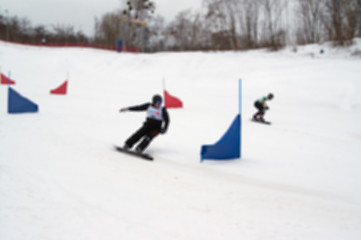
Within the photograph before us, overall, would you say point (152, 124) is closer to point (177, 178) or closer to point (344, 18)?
point (177, 178)

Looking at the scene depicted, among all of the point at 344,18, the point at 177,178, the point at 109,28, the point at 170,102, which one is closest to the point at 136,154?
the point at 177,178

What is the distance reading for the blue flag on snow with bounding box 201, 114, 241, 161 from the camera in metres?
4.82

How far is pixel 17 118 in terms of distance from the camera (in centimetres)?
752

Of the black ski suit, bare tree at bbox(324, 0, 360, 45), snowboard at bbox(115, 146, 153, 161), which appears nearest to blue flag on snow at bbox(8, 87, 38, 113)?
snowboard at bbox(115, 146, 153, 161)

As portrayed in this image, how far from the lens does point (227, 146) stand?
4.96 metres

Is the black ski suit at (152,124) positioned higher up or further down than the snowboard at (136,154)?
higher up

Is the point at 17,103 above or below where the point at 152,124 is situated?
above

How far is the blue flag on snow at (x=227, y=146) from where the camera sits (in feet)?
Answer: 15.8

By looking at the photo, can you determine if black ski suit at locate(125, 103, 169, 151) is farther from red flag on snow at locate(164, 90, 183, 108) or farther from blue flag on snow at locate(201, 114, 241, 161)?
red flag on snow at locate(164, 90, 183, 108)

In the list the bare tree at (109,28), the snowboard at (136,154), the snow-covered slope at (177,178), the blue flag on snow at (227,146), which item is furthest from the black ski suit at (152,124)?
the bare tree at (109,28)

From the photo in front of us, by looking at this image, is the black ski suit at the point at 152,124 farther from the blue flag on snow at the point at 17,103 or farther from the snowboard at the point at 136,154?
the blue flag on snow at the point at 17,103

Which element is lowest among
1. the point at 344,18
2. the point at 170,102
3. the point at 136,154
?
the point at 136,154

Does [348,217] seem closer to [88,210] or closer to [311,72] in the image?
[88,210]

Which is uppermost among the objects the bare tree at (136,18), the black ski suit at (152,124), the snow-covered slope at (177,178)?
the bare tree at (136,18)
